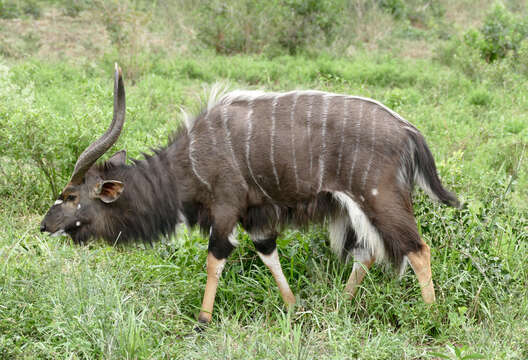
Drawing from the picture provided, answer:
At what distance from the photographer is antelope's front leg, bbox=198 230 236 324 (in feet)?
11.9

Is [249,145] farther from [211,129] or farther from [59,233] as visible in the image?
[59,233]

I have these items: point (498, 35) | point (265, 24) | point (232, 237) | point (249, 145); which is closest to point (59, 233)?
point (232, 237)

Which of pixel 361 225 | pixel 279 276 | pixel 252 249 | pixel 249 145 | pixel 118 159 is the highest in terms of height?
pixel 249 145

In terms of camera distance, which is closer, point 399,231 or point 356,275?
point 399,231

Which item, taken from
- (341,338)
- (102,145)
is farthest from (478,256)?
(102,145)

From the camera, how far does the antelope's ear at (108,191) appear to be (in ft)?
12.0

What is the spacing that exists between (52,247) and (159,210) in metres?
0.94

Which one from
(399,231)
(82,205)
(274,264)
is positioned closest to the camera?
(399,231)

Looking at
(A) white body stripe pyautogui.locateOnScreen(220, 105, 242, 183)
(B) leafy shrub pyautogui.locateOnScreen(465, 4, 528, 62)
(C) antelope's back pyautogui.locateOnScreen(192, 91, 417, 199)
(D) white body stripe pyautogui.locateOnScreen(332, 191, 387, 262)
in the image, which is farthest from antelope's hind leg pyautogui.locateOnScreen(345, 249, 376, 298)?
(B) leafy shrub pyautogui.locateOnScreen(465, 4, 528, 62)

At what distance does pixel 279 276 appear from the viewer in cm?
384

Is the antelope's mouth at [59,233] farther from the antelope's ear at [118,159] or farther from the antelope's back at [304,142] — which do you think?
the antelope's back at [304,142]

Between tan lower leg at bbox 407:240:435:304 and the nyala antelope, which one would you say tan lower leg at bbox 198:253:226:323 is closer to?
the nyala antelope

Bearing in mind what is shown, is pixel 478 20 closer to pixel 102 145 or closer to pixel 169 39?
A: pixel 169 39

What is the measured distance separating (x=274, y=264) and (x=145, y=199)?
3.17 feet
